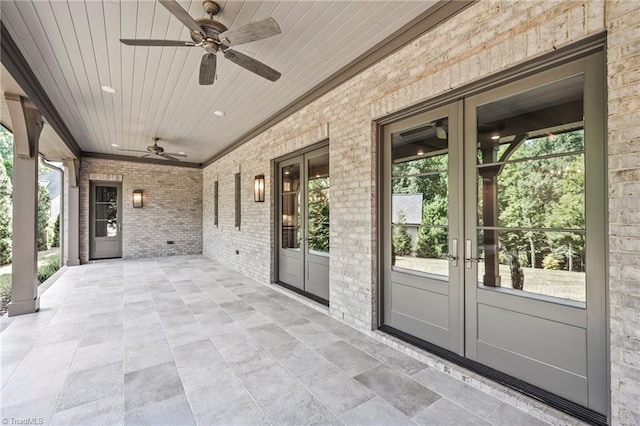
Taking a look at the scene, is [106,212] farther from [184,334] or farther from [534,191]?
[534,191]

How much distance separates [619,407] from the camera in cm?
172

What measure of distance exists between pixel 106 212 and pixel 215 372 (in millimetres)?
8739

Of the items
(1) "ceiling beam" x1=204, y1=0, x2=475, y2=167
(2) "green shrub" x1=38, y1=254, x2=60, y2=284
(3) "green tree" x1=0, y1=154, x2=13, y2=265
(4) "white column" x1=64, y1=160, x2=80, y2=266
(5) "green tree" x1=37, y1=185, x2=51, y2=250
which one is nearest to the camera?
(1) "ceiling beam" x1=204, y1=0, x2=475, y2=167

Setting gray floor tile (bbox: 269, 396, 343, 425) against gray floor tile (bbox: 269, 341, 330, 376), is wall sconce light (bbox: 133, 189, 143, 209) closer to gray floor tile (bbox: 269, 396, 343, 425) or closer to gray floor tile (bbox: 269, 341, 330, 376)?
gray floor tile (bbox: 269, 341, 330, 376)

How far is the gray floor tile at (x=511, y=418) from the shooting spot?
1959mm

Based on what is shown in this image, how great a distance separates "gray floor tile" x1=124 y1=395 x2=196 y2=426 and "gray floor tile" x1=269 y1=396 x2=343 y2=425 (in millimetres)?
559

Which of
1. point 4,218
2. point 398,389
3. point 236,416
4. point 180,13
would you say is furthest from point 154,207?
point 398,389

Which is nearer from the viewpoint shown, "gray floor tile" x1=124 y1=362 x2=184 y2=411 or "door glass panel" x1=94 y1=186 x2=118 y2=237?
"gray floor tile" x1=124 y1=362 x2=184 y2=411

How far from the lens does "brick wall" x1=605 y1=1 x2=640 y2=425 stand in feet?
5.48

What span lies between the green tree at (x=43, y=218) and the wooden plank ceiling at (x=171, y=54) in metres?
7.08

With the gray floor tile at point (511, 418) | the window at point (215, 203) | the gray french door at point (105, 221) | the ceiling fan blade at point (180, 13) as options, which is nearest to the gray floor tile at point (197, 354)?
the gray floor tile at point (511, 418)

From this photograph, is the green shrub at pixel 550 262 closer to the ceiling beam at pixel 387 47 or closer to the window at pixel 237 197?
the ceiling beam at pixel 387 47

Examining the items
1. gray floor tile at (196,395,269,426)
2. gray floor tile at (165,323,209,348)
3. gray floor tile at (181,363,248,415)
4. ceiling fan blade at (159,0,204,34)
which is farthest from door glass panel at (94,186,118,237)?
gray floor tile at (196,395,269,426)

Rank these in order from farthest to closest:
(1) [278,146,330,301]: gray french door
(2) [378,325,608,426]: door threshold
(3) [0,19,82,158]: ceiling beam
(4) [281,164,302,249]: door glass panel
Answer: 1. (4) [281,164,302,249]: door glass panel
2. (1) [278,146,330,301]: gray french door
3. (3) [0,19,82,158]: ceiling beam
4. (2) [378,325,608,426]: door threshold
